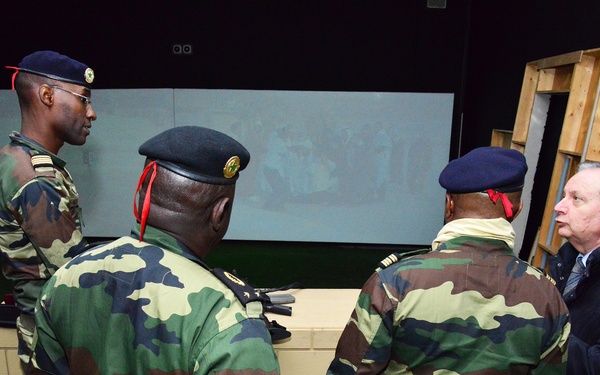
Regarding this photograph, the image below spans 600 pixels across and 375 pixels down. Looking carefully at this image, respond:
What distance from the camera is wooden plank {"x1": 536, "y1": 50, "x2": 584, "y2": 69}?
8.62 feet

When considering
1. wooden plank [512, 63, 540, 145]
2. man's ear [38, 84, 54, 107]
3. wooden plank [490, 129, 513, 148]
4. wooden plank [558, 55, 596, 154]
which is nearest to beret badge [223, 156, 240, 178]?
man's ear [38, 84, 54, 107]

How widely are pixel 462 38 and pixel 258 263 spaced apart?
10.5 ft

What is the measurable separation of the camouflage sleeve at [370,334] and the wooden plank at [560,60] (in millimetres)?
2332

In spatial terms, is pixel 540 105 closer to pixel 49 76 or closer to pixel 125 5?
pixel 49 76

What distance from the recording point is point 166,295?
2.70 ft

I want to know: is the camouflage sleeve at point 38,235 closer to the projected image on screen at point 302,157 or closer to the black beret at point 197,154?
the black beret at point 197,154

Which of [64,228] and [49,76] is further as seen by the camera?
[49,76]

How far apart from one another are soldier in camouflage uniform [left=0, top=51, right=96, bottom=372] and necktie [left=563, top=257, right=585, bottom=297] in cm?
168

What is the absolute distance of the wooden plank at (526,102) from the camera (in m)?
3.28

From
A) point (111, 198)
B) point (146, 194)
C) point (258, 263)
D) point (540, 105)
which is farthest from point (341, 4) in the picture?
point (146, 194)

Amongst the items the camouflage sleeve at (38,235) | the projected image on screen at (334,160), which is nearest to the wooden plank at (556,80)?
the projected image on screen at (334,160)

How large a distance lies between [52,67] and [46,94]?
109 millimetres

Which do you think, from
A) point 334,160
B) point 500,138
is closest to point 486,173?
point 500,138

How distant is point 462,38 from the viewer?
14.9ft
